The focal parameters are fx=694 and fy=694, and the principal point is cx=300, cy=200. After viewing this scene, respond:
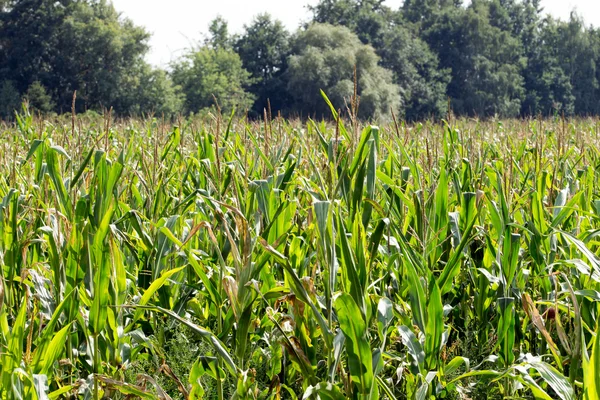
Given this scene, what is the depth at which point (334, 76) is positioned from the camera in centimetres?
4281

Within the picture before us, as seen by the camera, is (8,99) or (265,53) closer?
(8,99)

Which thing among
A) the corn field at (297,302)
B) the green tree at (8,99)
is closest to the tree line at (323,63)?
the green tree at (8,99)

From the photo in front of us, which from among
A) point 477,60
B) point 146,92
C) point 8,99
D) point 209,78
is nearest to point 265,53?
point 209,78

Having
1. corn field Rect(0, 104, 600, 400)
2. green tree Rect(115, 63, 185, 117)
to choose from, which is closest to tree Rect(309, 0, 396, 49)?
green tree Rect(115, 63, 185, 117)

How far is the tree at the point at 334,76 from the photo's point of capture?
4200 cm

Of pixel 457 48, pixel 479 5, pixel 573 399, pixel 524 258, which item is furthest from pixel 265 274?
pixel 479 5

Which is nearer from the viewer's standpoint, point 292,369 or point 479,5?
point 292,369

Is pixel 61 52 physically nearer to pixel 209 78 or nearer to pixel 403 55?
pixel 209 78

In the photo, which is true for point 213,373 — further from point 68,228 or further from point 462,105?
point 462,105

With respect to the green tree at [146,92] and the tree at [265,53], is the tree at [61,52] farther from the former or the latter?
the tree at [265,53]

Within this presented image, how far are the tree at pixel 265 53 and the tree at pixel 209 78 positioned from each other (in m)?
1.11

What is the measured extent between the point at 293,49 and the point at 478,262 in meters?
46.0

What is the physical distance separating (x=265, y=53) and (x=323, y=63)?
9.12 meters

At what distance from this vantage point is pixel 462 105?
183ft
